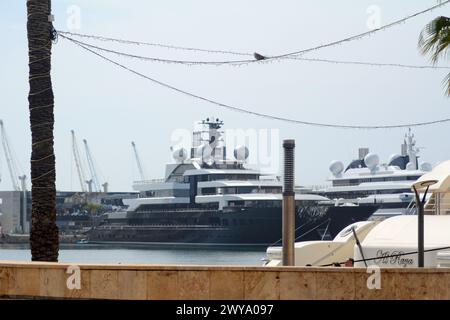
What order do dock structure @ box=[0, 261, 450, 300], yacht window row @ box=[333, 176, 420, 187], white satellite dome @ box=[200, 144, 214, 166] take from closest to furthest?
1. dock structure @ box=[0, 261, 450, 300]
2. yacht window row @ box=[333, 176, 420, 187]
3. white satellite dome @ box=[200, 144, 214, 166]

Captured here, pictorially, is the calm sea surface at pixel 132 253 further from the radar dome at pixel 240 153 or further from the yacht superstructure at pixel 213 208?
the radar dome at pixel 240 153

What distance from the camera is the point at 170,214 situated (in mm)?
104188

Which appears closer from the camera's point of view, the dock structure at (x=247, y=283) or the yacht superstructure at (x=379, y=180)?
the dock structure at (x=247, y=283)

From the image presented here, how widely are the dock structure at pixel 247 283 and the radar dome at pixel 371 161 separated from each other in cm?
9073

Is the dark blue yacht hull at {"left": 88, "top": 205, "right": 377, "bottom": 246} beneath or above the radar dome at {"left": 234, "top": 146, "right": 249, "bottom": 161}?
beneath

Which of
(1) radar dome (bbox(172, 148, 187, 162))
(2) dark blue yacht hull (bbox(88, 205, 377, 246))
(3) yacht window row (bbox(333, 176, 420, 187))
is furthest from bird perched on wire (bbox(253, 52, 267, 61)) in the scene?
(1) radar dome (bbox(172, 148, 187, 162))

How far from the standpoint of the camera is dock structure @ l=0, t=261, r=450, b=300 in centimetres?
1029

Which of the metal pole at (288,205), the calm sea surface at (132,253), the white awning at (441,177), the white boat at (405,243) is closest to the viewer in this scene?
the metal pole at (288,205)

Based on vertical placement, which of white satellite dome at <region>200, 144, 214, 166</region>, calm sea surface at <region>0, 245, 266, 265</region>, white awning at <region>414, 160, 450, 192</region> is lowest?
calm sea surface at <region>0, 245, 266, 265</region>

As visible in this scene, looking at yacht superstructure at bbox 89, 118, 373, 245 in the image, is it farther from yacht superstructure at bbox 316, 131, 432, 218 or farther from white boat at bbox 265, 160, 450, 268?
white boat at bbox 265, 160, 450, 268

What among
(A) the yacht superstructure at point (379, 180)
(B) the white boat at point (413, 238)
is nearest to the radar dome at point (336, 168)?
(A) the yacht superstructure at point (379, 180)

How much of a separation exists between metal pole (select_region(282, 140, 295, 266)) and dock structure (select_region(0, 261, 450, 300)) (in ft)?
14.2

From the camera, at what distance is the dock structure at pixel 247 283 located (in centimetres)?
1029

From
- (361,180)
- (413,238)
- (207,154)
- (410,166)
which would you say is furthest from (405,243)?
(207,154)
